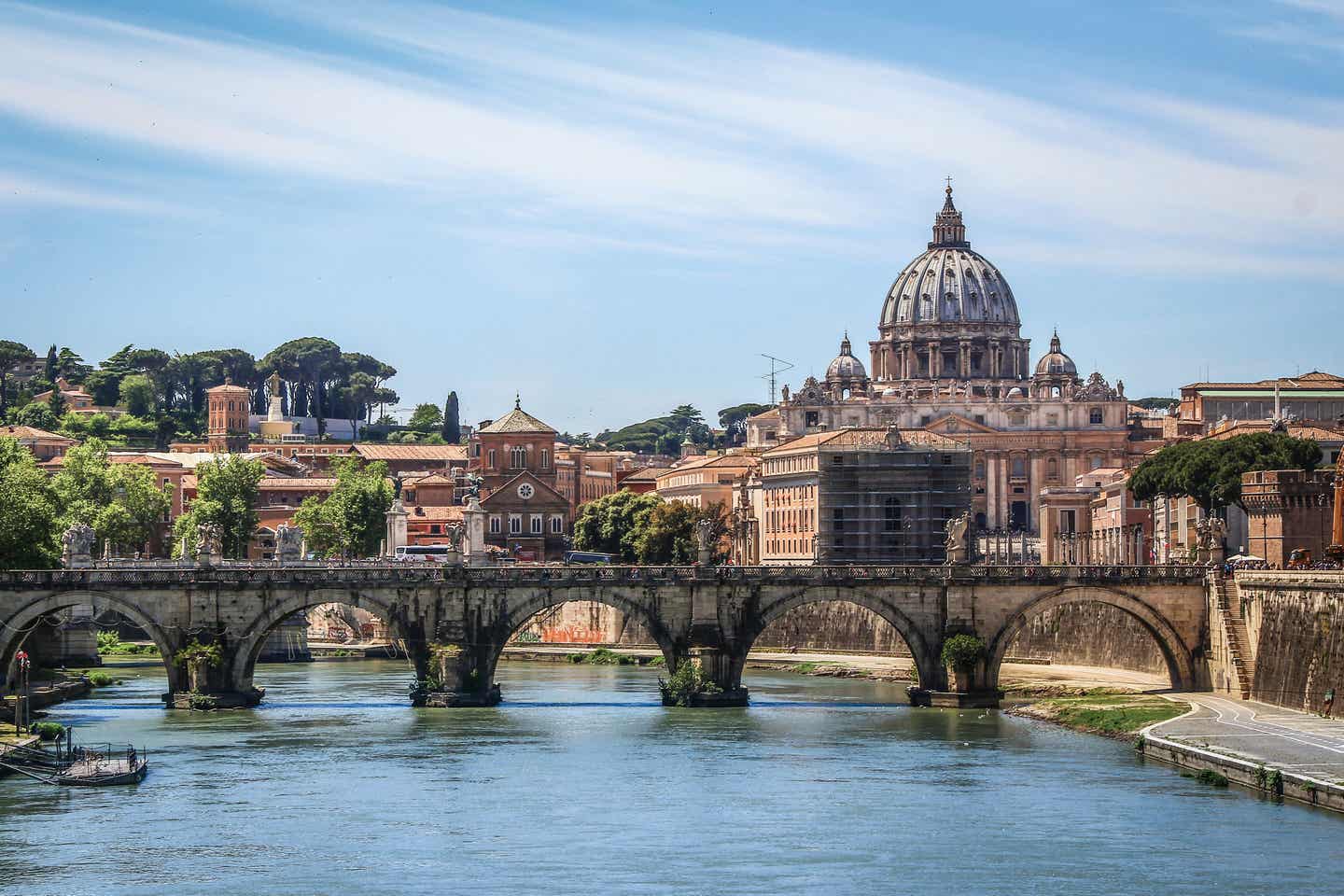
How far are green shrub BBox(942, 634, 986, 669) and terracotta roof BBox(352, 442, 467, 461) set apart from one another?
366ft

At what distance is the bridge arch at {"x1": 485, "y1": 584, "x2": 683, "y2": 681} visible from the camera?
251 ft

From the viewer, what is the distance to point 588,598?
77.2 meters

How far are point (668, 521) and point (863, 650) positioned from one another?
34123 mm

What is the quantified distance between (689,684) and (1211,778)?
23.3 meters

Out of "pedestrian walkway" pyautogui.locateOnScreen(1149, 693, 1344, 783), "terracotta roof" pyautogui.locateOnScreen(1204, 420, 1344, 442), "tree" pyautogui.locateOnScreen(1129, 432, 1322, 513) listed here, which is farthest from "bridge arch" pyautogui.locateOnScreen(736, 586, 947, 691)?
"terracotta roof" pyautogui.locateOnScreen(1204, 420, 1344, 442)

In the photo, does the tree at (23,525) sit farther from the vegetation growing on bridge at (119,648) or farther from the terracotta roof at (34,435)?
the terracotta roof at (34,435)

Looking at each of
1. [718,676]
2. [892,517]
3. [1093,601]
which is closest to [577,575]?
[718,676]

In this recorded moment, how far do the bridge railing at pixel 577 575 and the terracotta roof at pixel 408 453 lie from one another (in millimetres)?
106521

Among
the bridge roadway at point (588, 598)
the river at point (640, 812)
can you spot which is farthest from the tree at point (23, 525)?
the river at point (640, 812)

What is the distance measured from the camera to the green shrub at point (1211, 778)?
56.1 meters

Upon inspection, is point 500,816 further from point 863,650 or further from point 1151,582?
point 863,650

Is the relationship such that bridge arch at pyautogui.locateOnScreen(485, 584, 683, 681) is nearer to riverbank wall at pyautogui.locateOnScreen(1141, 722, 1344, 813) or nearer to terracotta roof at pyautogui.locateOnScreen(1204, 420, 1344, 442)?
riverbank wall at pyautogui.locateOnScreen(1141, 722, 1344, 813)

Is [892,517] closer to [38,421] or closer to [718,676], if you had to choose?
[718,676]

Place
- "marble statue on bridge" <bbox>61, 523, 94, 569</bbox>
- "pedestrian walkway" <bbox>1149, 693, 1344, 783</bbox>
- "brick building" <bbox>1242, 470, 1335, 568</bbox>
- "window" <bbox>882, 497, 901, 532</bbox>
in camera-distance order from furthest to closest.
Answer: "window" <bbox>882, 497, 901, 532</bbox> → "brick building" <bbox>1242, 470, 1335, 568</bbox> → "marble statue on bridge" <bbox>61, 523, 94, 569</bbox> → "pedestrian walkway" <bbox>1149, 693, 1344, 783</bbox>
